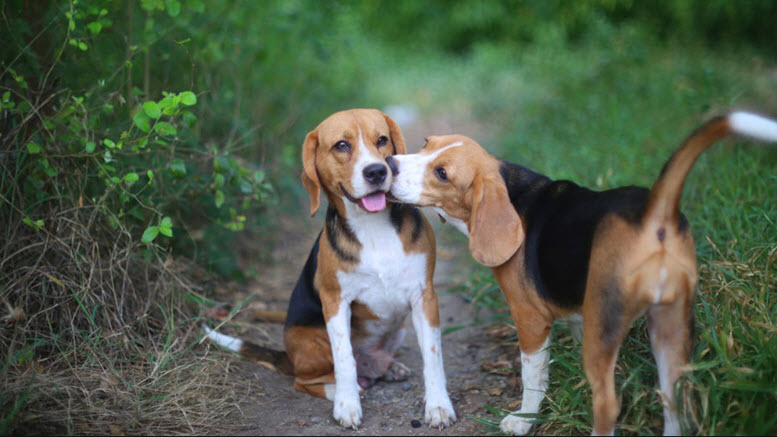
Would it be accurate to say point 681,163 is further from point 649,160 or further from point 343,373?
point 649,160

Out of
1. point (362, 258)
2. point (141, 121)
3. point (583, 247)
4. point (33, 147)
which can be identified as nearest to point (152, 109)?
point (141, 121)

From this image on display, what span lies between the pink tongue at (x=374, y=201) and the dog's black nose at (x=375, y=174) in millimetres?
103

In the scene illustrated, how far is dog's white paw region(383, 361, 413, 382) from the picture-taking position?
13.8 feet

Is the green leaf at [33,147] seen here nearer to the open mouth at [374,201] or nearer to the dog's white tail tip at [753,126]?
the open mouth at [374,201]

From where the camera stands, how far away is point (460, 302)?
17.1 ft

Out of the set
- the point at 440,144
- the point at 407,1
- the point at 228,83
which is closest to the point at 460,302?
the point at 440,144

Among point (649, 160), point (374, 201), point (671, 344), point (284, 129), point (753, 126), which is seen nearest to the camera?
point (753, 126)

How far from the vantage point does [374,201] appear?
3465mm

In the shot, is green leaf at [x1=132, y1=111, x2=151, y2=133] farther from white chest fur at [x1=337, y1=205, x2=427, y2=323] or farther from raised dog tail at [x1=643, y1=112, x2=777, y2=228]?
raised dog tail at [x1=643, y1=112, x2=777, y2=228]

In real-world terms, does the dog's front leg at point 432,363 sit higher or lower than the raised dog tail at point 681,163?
lower

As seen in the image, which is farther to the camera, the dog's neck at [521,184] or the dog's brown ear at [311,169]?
the dog's brown ear at [311,169]

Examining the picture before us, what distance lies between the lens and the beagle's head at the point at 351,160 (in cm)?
342

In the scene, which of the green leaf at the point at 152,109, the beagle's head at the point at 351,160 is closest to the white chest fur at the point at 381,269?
the beagle's head at the point at 351,160

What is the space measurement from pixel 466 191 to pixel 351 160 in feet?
2.32
